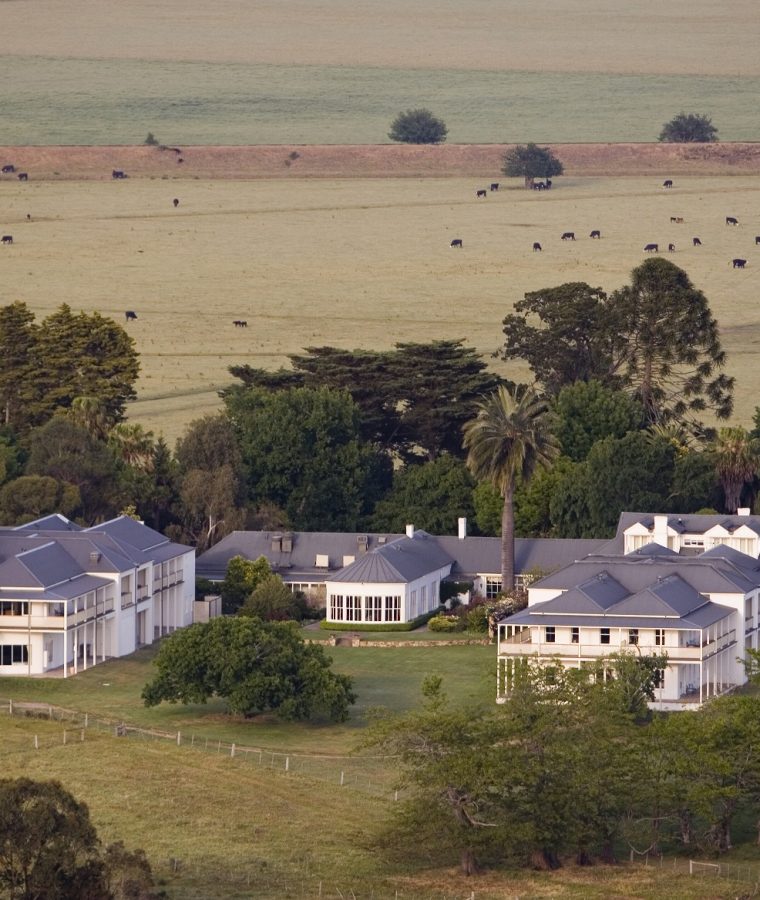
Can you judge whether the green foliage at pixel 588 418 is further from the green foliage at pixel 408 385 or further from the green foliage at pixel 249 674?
the green foliage at pixel 249 674

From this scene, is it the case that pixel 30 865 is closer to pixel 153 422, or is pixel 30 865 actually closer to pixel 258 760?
pixel 258 760

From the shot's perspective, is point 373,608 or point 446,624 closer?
point 446,624

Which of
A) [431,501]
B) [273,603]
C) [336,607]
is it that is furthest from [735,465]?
[273,603]

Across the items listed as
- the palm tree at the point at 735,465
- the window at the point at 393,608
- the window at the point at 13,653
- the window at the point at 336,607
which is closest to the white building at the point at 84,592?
the window at the point at 13,653

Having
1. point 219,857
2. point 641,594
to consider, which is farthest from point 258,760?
point 641,594

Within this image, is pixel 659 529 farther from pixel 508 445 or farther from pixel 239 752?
pixel 239 752
